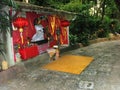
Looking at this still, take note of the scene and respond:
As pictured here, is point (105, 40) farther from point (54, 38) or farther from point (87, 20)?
point (54, 38)

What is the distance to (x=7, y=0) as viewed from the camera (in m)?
5.48

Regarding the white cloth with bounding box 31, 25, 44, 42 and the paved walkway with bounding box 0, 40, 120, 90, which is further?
the white cloth with bounding box 31, 25, 44, 42

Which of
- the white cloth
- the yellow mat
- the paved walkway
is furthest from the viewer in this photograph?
the white cloth

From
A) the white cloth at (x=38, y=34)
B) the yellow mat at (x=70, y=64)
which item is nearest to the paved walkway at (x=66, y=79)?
the yellow mat at (x=70, y=64)

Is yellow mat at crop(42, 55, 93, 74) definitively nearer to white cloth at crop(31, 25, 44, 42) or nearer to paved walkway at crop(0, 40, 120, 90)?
paved walkway at crop(0, 40, 120, 90)

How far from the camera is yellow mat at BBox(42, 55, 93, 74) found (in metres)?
7.09

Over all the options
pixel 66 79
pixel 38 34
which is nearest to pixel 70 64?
pixel 66 79

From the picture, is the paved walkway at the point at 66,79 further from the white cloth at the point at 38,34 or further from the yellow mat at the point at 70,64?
the white cloth at the point at 38,34

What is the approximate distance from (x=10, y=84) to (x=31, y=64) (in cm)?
168

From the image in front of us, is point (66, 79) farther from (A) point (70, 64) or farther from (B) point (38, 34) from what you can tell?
(B) point (38, 34)

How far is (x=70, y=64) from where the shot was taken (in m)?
7.84

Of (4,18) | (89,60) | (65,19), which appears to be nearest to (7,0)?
(4,18)

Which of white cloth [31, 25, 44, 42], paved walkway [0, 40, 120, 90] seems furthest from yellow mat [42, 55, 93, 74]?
white cloth [31, 25, 44, 42]

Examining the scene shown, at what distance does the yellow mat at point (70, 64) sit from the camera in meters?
7.09
